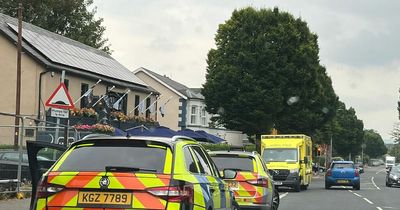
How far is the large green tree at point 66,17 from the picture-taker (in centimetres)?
5079

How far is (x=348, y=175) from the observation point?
1225 inches

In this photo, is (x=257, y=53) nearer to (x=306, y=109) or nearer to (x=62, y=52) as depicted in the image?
(x=306, y=109)

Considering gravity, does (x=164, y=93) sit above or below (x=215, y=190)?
above

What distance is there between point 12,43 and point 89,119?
547 centimetres

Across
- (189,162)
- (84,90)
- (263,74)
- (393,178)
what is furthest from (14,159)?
(263,74)

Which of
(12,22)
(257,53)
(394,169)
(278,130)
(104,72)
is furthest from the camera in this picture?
(278,130)

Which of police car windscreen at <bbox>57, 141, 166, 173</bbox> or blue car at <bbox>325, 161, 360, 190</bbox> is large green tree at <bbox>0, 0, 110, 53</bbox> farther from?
police car windscreen at <bbox>57, 141, 166, 173</bbox>

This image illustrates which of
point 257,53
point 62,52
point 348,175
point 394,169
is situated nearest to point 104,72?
point 62,52

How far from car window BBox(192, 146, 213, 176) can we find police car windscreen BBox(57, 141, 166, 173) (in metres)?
1.18

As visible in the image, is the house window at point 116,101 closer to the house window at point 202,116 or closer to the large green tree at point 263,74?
the large green tree at point 263,74

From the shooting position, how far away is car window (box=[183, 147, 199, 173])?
23.4 ft

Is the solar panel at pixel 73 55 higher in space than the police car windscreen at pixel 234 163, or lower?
higher

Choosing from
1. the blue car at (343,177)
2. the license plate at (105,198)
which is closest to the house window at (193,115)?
the blue car at (343,177)

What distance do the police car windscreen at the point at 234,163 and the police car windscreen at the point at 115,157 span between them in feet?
20.2
